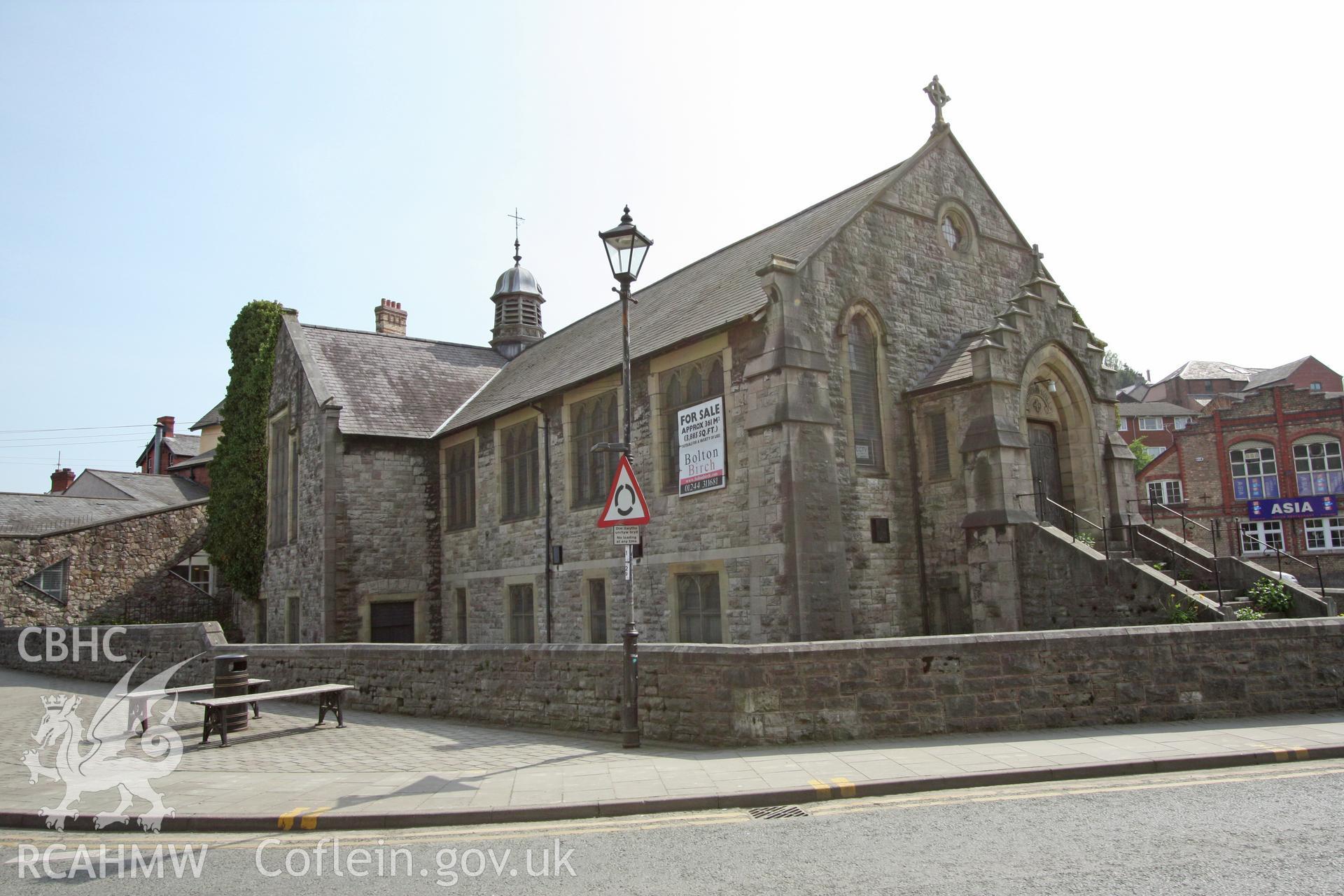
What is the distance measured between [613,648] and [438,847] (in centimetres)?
464

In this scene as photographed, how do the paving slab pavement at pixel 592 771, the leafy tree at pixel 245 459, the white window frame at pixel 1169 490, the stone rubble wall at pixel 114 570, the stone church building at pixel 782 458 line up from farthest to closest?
the white window frame at pixel 1169 490 → the leafy tree at pixel 245 459 → the stone rubble wall at pixel 114 570 → the stone church building at pixel 782 458 → the paving slab pavement at pixel 592 771

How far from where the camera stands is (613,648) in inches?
445

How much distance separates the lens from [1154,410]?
264 feet

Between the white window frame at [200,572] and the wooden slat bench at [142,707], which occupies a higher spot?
the white window frame at [200,572]

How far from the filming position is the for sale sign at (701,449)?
652 inches

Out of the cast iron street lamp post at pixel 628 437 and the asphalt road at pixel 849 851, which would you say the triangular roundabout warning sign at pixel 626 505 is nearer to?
the cast iron street lamp post at pixel 628 437

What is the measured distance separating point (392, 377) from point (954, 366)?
17.9 metres

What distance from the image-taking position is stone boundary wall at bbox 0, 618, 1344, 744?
9898mm

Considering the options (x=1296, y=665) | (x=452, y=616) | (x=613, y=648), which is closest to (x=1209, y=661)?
(x=1296, y=665)

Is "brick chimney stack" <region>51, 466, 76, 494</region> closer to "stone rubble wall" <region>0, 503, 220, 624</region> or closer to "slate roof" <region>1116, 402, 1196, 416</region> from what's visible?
"stone rubble wall" <region>0, 503, 220, 624</region>

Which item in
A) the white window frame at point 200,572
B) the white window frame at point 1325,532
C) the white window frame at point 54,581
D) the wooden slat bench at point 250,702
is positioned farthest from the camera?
the white window frame at point 1325,532

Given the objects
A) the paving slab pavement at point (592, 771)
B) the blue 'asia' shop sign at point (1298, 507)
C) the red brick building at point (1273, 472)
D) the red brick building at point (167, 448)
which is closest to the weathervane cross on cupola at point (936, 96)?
the paving slab pavement at point (592, 771)

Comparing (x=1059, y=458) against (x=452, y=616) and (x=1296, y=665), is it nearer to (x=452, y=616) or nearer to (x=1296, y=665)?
(x=1296, y=665)

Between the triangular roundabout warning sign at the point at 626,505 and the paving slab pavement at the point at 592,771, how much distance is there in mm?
2574
